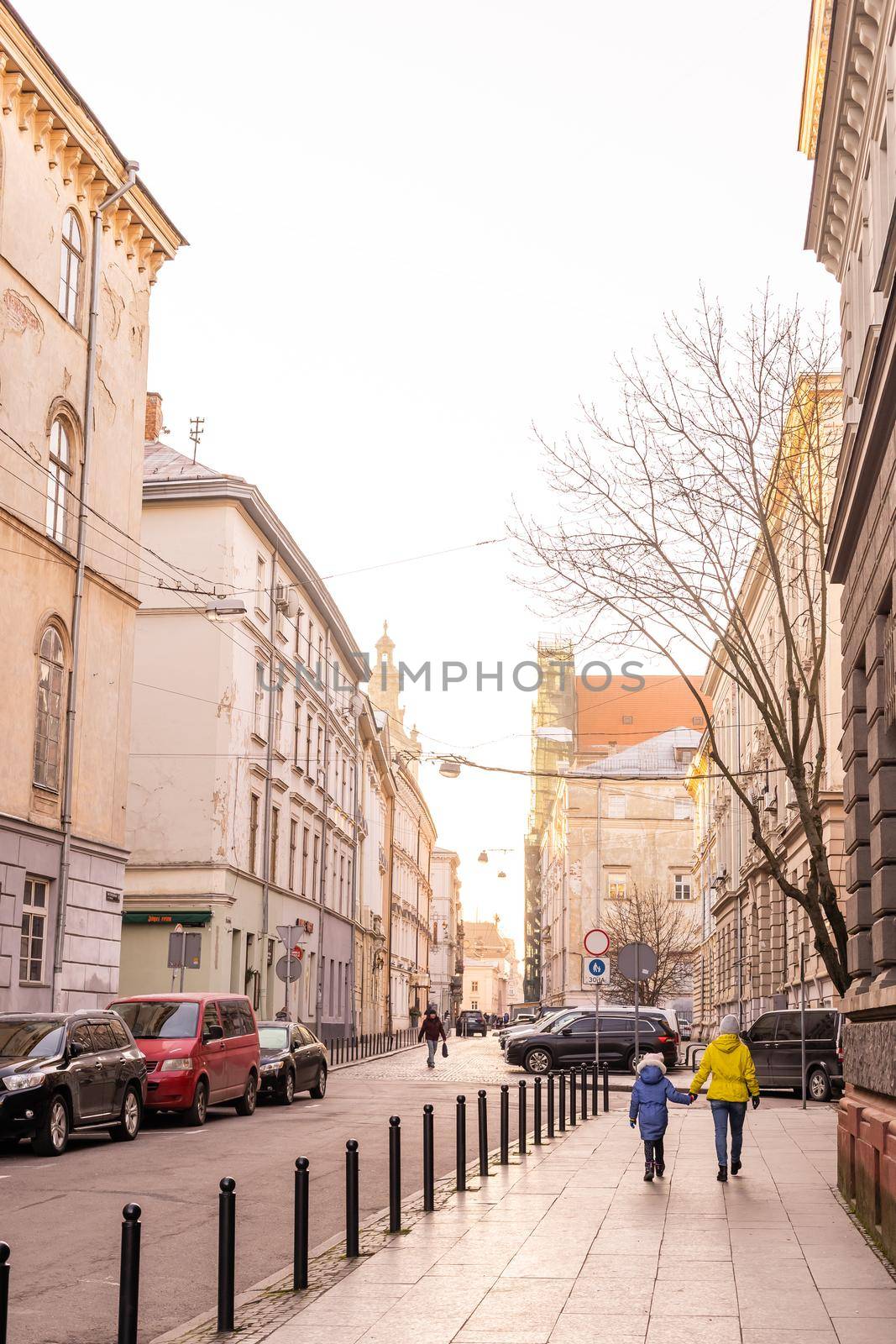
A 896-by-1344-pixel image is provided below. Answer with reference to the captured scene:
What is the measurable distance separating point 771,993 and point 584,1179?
3366 cm

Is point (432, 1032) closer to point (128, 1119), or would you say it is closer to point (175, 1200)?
point (128, 1119)

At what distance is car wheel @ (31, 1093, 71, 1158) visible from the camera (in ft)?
54.6

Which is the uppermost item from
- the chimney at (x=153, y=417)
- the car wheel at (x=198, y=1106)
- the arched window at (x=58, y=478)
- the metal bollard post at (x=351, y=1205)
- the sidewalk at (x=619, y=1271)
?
the chimney at (x=153, y=417)

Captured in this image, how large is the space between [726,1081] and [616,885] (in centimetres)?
8829

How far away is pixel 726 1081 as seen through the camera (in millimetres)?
14609

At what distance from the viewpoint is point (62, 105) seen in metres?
26.6

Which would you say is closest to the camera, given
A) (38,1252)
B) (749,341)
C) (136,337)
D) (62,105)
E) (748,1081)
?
(38,1252)

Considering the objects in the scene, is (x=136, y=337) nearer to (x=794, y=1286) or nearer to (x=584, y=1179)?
(x=584, y=1179)

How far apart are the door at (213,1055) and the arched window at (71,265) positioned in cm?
1275

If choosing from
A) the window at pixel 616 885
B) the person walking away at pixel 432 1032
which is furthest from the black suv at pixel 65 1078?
the window at pixel 616 885

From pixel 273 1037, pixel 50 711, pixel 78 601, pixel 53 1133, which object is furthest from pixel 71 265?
pixel 53 1133

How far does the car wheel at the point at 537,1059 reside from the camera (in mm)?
37562

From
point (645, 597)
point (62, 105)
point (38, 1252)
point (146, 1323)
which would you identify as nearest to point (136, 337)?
point (62, 105)

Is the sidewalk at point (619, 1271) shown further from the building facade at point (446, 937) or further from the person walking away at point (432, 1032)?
the building facade at point (446, 937)
